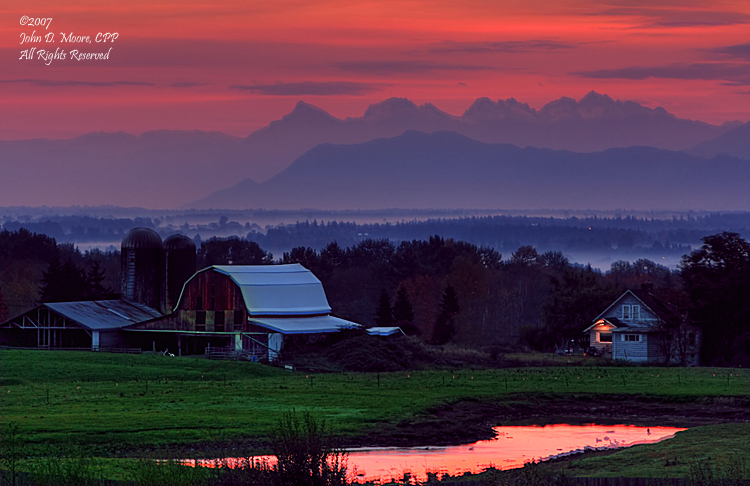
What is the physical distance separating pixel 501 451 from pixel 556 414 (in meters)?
10.9

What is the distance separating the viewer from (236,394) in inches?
1827

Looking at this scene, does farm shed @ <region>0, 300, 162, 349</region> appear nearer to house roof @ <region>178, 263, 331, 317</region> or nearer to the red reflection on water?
house roof @ <region>178, 263, 331, 317</region>

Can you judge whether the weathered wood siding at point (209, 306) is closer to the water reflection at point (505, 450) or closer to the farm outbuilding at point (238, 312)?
the farm outbuilding at point (238, 312)

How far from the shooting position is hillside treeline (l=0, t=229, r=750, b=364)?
75.9 metres

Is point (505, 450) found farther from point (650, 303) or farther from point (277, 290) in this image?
point (277, 290)

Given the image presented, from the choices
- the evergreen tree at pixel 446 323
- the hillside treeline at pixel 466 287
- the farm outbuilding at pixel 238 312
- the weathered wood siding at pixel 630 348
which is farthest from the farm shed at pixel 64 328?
the weathered wood siding at pixel 630 348

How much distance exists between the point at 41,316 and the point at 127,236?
15.6 metres

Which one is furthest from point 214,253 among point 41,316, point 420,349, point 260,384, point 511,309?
point 260,384

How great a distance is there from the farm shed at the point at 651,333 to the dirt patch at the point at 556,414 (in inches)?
1106

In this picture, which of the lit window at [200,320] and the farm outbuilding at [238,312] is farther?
the lit window at [200,320]

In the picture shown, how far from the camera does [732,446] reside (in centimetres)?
3106

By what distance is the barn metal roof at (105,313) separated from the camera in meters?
77.1

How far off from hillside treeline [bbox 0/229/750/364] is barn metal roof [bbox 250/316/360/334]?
11.8 metres

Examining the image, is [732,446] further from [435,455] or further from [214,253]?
[214,253]
